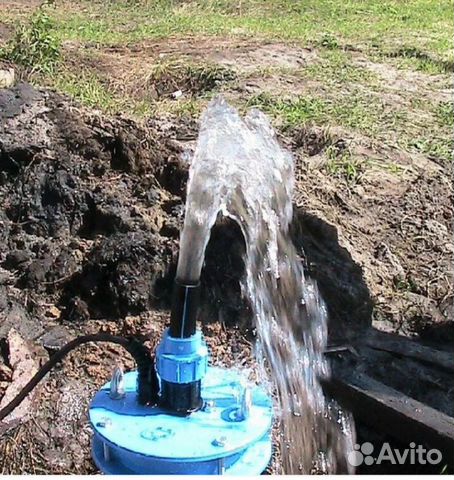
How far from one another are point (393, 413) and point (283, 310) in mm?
721

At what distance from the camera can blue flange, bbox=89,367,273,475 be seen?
157 centimetres

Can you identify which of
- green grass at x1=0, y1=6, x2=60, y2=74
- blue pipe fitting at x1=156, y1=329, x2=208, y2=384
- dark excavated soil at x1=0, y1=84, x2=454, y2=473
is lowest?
dark excavated soil at x1=0, y1=84, x2=454, y2=473

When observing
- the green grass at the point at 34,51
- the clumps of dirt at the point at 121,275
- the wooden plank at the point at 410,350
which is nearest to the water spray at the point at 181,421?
the clumps of dirt at the point at 121,275

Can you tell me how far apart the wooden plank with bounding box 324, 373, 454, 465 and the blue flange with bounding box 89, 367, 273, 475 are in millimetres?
1176

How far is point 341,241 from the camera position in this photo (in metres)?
3.96

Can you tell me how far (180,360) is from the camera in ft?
5.36

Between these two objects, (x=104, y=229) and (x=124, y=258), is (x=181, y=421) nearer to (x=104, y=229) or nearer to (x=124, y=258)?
(x=124, y=258)

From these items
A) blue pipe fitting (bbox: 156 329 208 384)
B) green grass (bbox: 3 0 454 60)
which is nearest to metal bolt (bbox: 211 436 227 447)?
blue pipe fitting (bbox: 156 329 208 384)

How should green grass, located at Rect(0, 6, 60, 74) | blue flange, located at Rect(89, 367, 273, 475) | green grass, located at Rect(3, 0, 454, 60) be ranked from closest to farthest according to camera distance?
blue flange, located at Rect(89, 367, 273, 475) → green grass, located at Rect(0, 6, 60, 74) → green grass, located at Rect(3, 0, 454, 60)

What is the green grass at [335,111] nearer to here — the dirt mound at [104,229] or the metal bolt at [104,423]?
the dirt mound at [104,229]

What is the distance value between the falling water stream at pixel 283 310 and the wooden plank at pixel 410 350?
0.60 ft

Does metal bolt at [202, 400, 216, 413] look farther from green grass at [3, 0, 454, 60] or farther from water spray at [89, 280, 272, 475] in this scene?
green grass at [3, 0, 454, 60]

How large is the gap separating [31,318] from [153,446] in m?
1.81

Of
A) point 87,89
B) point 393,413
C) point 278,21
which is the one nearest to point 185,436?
point 393,413
